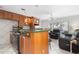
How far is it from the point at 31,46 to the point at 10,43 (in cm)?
90

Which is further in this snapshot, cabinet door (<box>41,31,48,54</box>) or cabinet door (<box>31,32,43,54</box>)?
cabinet door (<box>31,32,43,54</box>)

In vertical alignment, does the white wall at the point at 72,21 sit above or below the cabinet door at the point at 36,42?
above

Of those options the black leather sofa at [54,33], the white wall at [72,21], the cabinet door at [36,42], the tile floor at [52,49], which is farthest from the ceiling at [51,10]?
the tile floor at [52,49]

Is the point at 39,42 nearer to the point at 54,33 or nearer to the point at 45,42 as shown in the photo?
the point at 45,42

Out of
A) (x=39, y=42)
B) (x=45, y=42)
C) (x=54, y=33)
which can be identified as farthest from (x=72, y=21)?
(x=39, y=42)

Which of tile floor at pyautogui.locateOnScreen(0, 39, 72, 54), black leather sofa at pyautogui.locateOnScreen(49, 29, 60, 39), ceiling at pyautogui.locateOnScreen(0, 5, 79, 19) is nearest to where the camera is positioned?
ceiling at pyautogui.locateOnScreen(0, 5, 79, 19)

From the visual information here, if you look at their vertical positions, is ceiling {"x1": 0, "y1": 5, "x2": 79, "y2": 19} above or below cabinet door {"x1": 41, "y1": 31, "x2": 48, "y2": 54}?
above

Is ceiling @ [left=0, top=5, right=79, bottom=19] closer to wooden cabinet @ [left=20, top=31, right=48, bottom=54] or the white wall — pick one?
the white wall

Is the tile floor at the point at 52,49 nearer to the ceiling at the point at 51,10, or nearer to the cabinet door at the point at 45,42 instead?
the cabinet door at the point at 45,42

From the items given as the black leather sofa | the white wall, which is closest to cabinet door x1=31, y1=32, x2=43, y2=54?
the black leather sofa

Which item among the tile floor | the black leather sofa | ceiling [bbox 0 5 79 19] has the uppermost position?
ceiling [bbox 0 5 79 19]

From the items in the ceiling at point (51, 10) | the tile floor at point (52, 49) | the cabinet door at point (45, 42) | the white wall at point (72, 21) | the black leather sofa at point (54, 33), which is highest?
the ceiling at point (51, 10)

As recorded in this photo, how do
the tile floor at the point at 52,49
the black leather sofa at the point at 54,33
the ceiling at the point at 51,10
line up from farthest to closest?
the tile floor at the point at 52,49 → the black leather sofa at the point at 54,33 → the ceiling at the point at 51,10
